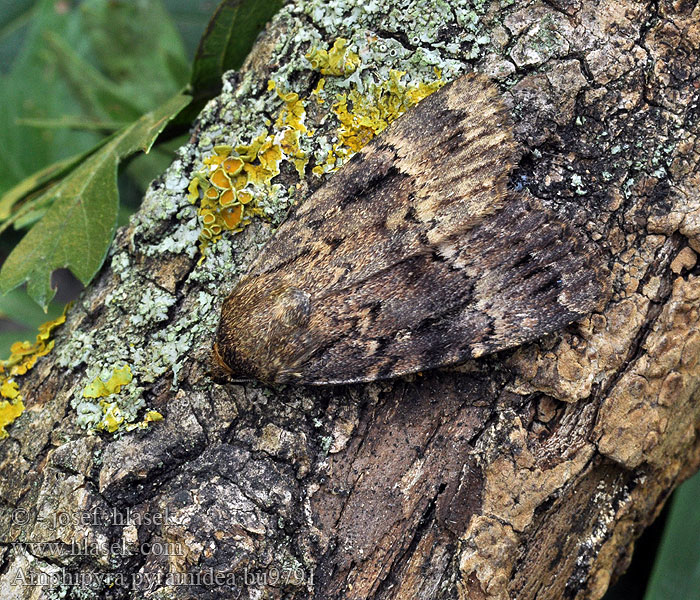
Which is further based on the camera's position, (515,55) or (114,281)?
(114,281)

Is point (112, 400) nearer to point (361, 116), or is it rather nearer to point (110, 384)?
point (110, 384)

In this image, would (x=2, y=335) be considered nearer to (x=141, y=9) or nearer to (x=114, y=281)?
(x=114, y=281)

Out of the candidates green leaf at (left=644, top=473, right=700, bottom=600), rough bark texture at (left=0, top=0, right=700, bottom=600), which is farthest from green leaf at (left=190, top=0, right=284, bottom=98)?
green leaf at (left=644, top=473, right=700, bottom=600)

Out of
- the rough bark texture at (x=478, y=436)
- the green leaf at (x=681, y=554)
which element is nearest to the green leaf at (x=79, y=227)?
the rough bark texture at (x=478, y=436)

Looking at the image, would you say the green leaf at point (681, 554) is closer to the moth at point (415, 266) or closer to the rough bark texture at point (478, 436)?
the rough bark texture at point (478, 436)

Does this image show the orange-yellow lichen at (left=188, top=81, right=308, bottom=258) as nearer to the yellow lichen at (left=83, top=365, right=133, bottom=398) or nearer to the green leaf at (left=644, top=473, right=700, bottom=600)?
the yellow lichen at (left=83, top=365, right=133, bottom=398)

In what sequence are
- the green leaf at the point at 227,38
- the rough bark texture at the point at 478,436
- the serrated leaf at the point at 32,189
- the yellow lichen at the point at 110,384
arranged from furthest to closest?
the serrated leaf at the point at 32,189 → the green leaf at the point at 227,38 → the yellow lichen at the point at 110,384 → the rough bark texture at the point at 478,436

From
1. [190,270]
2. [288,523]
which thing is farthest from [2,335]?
[288,523]
